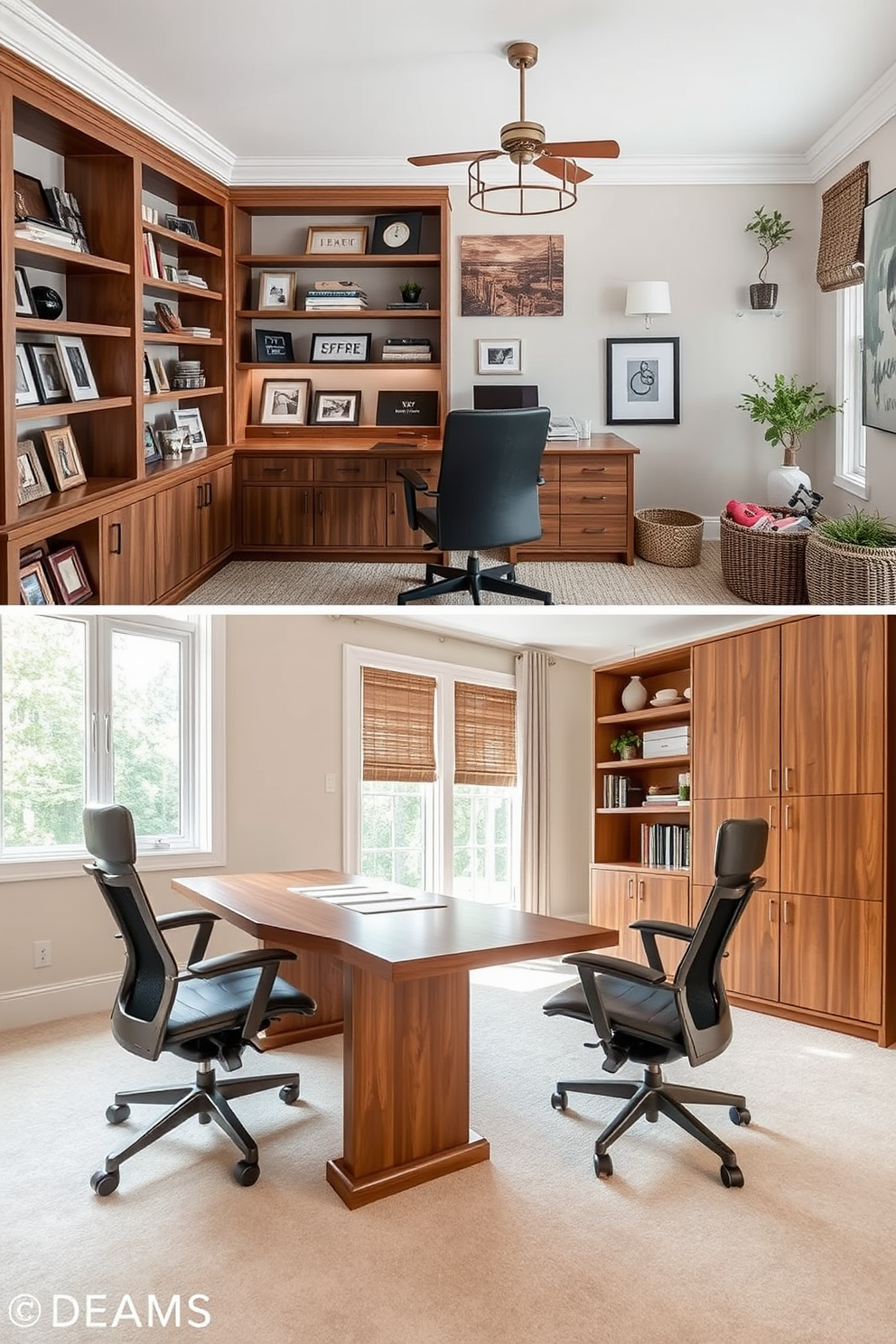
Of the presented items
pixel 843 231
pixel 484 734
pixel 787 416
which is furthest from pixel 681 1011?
pixel 843 231

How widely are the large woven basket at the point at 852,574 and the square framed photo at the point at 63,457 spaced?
131 inches

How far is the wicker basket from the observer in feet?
19.1

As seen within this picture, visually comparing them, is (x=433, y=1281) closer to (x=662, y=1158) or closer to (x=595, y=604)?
(x=662, y=1158)

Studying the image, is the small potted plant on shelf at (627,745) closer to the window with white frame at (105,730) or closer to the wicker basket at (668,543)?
the wicker basket at (668,543)

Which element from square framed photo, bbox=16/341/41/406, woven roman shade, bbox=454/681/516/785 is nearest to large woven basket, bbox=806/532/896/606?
woven roman shade, bbox=454/681/516/785

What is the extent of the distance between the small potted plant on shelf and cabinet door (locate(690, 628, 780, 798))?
32.6 inches

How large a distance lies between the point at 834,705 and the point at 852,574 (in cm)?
58

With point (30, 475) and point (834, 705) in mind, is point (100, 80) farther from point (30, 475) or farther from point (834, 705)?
point (834, 705)

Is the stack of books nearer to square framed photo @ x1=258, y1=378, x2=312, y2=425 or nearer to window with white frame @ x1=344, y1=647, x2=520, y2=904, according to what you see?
square framed photo @ x1=258, y1=378, x2=312, y2=425

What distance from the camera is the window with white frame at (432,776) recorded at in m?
5.62

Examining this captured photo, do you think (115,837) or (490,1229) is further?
(115,837)

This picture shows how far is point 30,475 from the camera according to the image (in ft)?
13.3

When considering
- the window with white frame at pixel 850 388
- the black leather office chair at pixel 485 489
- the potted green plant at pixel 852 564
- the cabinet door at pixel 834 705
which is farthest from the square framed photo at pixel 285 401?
the cabinet door at pixel 834 705

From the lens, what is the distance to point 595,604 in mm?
5031
